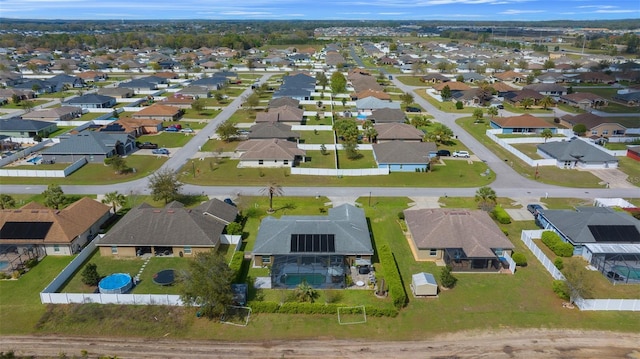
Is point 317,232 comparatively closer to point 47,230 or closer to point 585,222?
point 47,230

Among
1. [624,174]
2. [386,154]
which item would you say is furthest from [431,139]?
[624,174]

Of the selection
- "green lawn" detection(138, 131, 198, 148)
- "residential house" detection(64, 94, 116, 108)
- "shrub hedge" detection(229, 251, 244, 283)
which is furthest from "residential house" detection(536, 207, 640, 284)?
"residential house" detection(64, 94, 116, 108)

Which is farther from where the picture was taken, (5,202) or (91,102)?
(91,102)

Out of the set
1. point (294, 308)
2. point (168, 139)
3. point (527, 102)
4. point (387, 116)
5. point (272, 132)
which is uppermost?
point (527, 102)

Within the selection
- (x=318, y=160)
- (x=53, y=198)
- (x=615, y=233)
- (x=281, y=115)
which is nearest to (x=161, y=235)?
(x=53, y=198)

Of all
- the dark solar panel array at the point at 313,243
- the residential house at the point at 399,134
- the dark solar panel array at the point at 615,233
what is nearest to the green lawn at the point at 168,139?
the residential house at the point at 399,134

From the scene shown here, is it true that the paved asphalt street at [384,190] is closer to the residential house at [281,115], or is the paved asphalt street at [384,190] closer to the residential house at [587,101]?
the residential house at [281,115]

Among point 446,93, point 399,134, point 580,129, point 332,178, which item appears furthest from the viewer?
point 446,93
